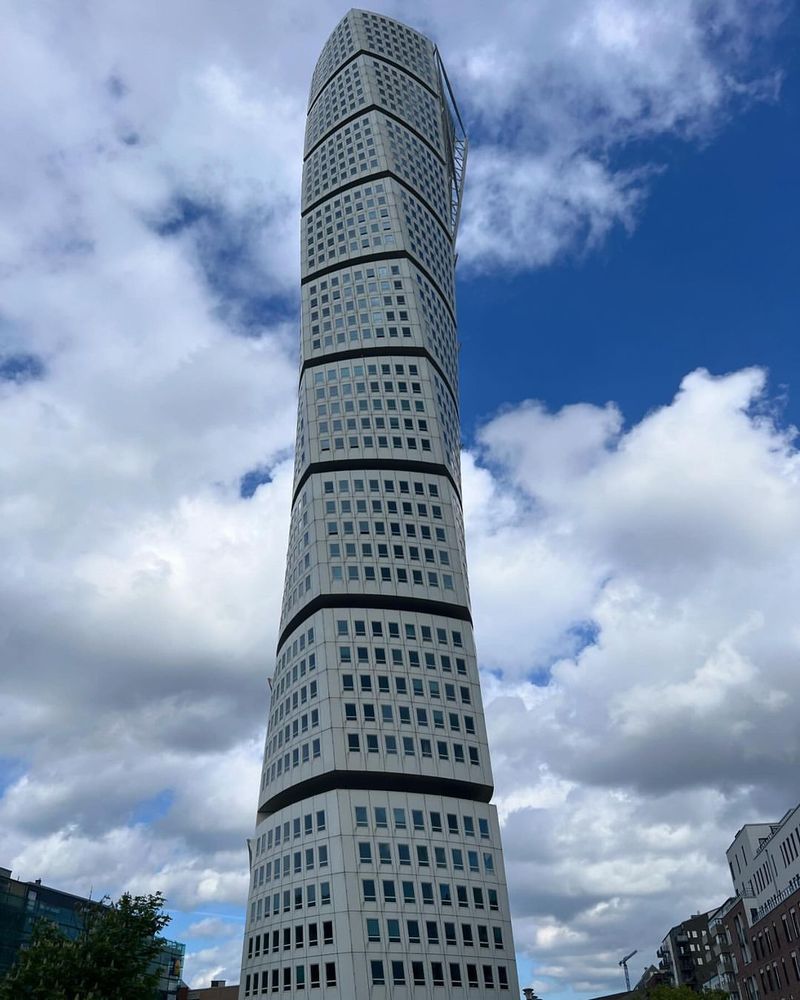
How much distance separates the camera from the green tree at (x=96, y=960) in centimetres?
3772

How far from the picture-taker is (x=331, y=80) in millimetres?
133875

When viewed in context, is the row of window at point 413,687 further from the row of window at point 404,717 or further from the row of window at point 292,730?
the row of window at point 292,730

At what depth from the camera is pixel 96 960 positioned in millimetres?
39188

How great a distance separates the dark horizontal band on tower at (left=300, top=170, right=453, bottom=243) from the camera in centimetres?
11488

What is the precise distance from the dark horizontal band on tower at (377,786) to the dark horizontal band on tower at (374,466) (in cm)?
3102

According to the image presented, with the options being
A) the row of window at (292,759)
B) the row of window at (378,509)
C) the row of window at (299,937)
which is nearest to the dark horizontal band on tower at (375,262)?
the row of window at (378,509)

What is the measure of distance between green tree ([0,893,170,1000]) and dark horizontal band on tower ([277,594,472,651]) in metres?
40.9

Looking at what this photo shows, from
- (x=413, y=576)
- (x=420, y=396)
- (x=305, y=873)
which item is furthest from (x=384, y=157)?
(x=305, y=873)

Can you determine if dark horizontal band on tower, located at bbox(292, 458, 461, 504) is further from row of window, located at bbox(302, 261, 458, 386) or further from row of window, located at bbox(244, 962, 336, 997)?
row of window, located at bbox(244, 962, 336, 997)

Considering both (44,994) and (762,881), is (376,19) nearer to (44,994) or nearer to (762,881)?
(762,881)

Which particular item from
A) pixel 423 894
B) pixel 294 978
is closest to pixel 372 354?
pixel 423 894

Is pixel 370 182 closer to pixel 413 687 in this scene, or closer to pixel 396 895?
pixel 413 687

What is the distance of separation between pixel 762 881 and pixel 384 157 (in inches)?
3670

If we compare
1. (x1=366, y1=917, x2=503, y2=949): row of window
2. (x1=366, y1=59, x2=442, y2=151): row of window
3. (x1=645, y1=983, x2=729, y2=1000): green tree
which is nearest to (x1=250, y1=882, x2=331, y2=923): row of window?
(x1=366, y1=917, x2=503, y2=949): row of window
